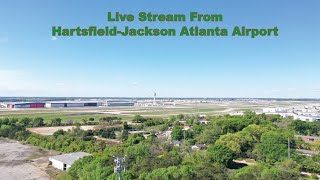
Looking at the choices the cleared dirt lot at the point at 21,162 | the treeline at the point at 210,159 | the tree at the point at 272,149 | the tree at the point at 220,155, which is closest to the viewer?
the treeline at the point at 210,159

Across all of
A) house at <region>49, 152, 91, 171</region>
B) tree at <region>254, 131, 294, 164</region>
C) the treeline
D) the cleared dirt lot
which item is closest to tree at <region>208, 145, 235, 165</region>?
the treeline

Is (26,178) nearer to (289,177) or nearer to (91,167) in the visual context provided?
(91,167)

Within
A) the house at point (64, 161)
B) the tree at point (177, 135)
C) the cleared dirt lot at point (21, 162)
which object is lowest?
the cleared dirt lot at point (21, 162)

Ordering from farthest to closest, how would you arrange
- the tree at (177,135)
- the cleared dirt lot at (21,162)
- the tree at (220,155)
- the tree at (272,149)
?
the tree at (177,135) < the tree at (272,149) < the tree at (220,155) < the cleared dirt lot at (21,162)

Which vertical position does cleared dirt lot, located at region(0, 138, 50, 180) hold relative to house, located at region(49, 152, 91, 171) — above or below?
below

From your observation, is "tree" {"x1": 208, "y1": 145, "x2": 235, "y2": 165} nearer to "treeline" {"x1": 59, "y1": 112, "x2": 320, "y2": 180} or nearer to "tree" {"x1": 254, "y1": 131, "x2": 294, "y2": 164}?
"treeline" {"x1": 59, "y1": 112, "x2": 320, "y2": 180}

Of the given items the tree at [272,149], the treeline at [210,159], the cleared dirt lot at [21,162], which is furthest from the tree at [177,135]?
the cleared dirt lot at [21,162]

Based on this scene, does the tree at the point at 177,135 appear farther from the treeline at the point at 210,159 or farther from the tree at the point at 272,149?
the tree at the point at 272,149

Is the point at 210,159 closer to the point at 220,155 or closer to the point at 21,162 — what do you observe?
the point at 220,155

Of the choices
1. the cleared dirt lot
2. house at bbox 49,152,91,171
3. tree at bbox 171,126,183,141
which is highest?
tree at bbox 171,126,183,141
